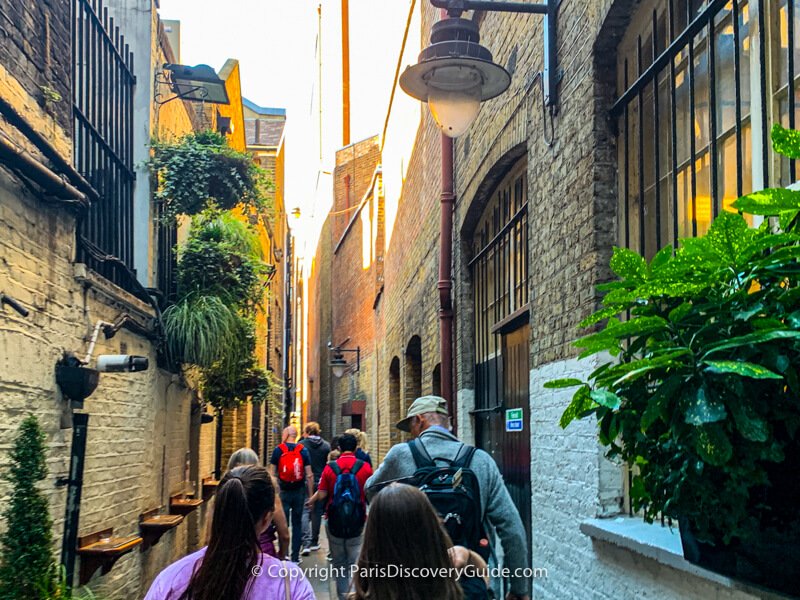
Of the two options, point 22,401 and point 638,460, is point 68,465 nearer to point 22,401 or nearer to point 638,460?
point 22,401

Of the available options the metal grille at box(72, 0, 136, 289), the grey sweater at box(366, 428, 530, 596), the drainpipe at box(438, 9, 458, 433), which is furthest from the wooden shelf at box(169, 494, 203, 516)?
the grey sweater at box(366, 428, 530, 596)

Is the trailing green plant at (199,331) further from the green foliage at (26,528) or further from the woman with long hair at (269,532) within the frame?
the green foliage at (26,528)

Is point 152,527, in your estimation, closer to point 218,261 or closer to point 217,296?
point 217,296

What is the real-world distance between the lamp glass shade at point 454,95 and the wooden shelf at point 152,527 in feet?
14.6

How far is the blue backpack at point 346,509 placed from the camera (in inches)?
299

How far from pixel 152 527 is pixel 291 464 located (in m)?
2.11

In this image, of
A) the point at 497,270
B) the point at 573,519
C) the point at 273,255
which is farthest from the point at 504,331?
the point at 273,255

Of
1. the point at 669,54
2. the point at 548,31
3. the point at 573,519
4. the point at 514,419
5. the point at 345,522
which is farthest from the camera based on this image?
the point at 345,522

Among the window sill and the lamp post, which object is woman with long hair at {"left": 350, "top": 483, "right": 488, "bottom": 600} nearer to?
the window sill

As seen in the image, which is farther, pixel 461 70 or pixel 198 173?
pixel 198 173

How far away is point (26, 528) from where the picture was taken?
4.84 meters

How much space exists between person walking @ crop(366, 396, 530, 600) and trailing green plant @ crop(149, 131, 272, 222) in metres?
5.53

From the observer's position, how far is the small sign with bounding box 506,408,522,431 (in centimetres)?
713

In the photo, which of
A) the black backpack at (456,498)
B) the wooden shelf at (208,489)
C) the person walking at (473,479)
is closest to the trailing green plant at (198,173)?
the wooden shelf at (208,489)
